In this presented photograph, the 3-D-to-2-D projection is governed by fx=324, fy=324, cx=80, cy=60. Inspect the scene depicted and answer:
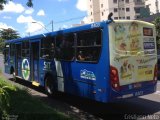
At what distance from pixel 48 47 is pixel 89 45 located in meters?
3.59

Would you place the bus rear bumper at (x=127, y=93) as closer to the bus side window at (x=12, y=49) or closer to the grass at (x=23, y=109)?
the grass at (x=23, y=109)

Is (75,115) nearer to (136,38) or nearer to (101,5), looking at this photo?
(136,38)

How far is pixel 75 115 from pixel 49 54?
4.17 metres

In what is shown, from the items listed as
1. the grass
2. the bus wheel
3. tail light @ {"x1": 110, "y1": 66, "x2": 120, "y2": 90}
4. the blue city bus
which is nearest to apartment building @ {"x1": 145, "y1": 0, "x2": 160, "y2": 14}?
the bus wheel

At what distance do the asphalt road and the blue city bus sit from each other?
52 centimetres

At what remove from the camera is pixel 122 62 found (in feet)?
30.0

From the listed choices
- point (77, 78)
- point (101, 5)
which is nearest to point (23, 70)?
point (77, 78)

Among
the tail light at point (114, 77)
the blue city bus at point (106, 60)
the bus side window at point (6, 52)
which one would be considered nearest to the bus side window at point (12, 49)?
the bus side window at point (6, 52)

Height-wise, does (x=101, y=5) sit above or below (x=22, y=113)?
above

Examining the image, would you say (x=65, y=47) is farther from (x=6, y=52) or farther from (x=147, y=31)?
(x=6, y=52)

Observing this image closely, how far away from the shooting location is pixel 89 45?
9.93 meters

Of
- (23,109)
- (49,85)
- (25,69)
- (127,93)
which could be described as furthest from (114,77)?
(25,69)

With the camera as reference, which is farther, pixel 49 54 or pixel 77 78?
pixel 49 54

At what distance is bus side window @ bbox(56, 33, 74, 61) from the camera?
436 inches
